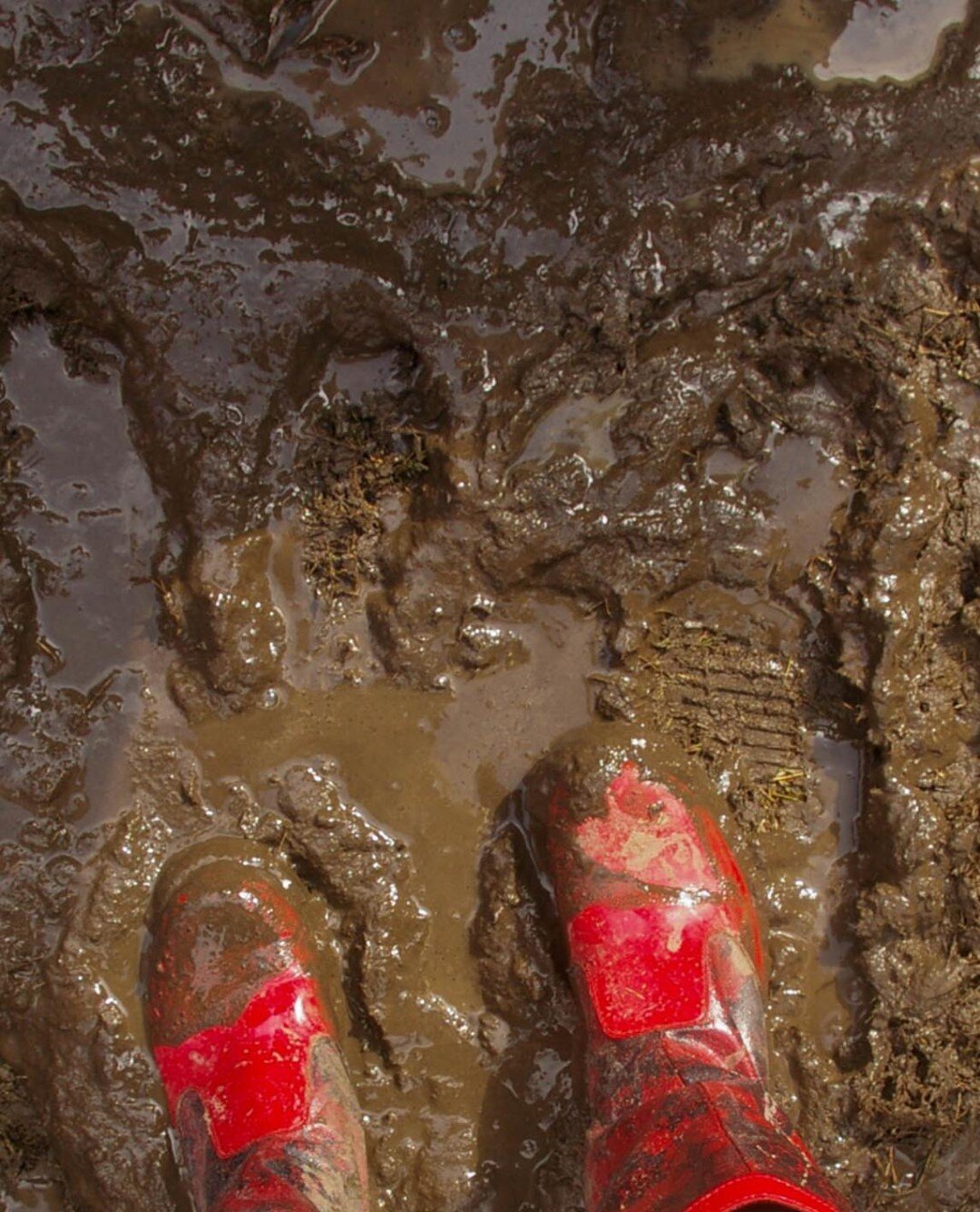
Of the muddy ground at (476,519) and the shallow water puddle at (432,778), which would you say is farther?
the shallow water puddle at (432,778)

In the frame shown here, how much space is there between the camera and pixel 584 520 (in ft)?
8.24

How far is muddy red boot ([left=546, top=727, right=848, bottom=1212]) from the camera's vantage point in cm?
242

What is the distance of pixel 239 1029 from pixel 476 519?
138 centimetres

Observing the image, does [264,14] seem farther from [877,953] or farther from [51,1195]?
[51,1195]

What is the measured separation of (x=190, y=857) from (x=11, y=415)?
1179 mm

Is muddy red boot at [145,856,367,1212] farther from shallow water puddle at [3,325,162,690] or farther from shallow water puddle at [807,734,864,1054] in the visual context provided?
shallow water puddle at [807,734,864,1054]

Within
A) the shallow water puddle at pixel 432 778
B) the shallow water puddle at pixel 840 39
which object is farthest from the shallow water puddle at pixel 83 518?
the shallow water puddle at pixel 840 39

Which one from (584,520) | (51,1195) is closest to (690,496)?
(584,520)

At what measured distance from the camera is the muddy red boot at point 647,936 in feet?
7.93

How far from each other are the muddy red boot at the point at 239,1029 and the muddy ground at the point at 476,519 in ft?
0.35

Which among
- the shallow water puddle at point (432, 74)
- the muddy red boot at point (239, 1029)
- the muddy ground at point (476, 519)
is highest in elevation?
the shallow water puddle at point (432, 74)

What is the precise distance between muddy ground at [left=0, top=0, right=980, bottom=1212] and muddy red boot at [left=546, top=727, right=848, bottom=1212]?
0.14 meters

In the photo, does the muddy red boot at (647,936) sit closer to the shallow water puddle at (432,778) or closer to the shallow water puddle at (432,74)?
the shallow water puddle at (432,778)

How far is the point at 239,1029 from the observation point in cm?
255
